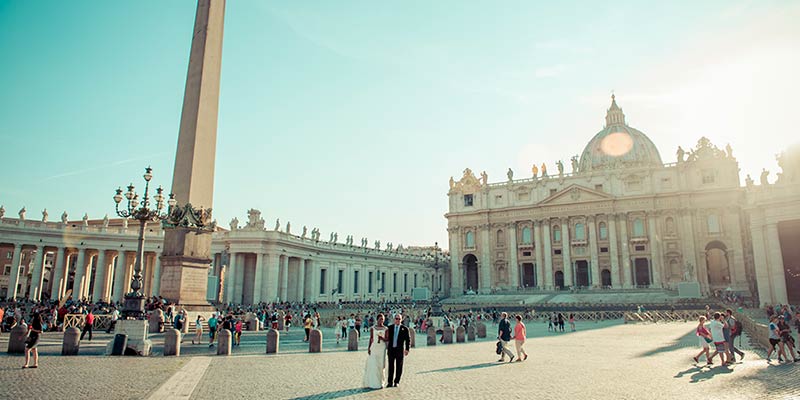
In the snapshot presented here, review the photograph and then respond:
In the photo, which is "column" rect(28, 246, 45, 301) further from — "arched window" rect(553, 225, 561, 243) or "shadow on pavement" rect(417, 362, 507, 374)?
"arched window" rect(553, 225, 561, 243)

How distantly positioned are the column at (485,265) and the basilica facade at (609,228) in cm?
13

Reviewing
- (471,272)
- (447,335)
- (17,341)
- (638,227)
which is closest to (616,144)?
(638,227)

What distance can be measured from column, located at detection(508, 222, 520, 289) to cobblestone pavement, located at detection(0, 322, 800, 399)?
160ft

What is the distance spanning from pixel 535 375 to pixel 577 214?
179 ft

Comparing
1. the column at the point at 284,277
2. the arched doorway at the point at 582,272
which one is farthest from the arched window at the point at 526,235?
the column at the point at 284,277

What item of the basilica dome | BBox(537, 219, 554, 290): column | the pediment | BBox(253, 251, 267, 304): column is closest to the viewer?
BBox(253, 251, 267, 304): column

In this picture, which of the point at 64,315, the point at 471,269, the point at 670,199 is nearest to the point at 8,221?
the point at 64,315

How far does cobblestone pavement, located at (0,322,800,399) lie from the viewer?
8773 millimetres

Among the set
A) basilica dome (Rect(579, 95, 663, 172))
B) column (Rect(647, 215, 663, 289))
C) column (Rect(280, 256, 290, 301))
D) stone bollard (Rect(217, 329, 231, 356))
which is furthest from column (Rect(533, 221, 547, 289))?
stone bollard (Rect(217, 329, 231, 356))

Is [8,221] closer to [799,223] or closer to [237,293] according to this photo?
[237,293]

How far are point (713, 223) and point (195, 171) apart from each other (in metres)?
56.0

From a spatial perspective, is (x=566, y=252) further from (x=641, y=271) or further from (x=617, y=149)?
(x=617, y=149)

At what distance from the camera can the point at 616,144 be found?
79.1 m

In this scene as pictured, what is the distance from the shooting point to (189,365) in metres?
12.0
